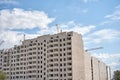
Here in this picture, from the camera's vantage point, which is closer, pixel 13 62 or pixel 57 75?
pixel 57 75

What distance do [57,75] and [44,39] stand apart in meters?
23.6

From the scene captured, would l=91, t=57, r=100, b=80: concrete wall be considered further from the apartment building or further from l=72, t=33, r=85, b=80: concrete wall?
l=72, t=33, r=85, b=80: concrete wall

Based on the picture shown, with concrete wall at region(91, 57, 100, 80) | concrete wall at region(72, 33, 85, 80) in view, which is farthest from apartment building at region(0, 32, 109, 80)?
concrete wall at region(91, 57, 100, 80)

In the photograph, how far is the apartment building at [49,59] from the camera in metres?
112

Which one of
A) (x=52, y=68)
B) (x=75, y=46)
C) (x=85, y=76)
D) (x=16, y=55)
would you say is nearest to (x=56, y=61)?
(x=52, y=68)

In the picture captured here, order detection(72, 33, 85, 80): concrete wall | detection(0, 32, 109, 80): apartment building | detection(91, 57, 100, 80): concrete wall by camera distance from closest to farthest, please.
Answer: detection(0, 32, 109, 80): apartment building < detection(72, 33, 85, 80): concrete wall < detection(91, 57, 100, 80): concrete wall

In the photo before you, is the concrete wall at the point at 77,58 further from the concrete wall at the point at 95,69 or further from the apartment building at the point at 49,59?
the concrete wall at the point at 95,69

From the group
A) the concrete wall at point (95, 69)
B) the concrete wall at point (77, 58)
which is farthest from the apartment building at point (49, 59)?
the concrete wall at point (95, 69)

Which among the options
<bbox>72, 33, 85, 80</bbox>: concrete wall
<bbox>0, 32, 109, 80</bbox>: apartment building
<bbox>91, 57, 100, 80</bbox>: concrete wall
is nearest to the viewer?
<bbox>0, 32, 109, 80</bbox>: apartment building

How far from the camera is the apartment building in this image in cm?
11212

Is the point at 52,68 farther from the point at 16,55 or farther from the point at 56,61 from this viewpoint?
the point at 16,55

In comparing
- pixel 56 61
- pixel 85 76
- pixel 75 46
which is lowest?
pixel 85 76

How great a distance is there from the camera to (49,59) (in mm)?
117375

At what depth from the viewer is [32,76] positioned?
411 feet
